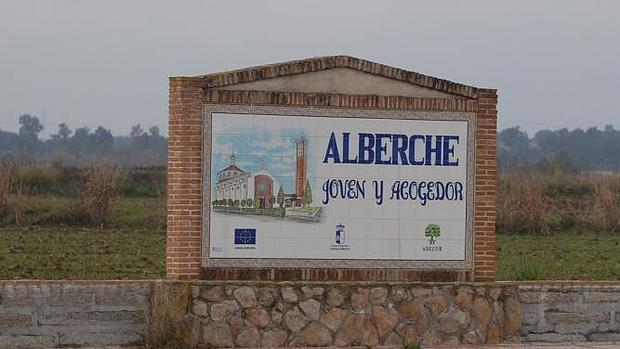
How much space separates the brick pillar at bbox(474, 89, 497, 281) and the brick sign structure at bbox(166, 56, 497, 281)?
Answer: 0.5 inches

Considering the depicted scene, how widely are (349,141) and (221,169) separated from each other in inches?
63.6

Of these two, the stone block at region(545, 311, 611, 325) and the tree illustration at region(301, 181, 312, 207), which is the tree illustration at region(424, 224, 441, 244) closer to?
the tree illustration at region(301, 181, 312, 207)

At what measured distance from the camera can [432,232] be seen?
613 inches

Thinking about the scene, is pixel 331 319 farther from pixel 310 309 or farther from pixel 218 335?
pixel 218 335

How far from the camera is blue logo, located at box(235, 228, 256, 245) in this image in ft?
49.1

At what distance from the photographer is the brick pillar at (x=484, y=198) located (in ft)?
51.4

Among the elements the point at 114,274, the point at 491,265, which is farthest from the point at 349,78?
the point at 114,274

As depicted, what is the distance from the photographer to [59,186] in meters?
44.7

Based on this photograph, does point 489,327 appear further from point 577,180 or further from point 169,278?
point 577,180

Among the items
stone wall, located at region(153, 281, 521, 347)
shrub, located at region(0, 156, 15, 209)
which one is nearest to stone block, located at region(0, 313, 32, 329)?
stone wall, located at region(153, 281, 521, 347)

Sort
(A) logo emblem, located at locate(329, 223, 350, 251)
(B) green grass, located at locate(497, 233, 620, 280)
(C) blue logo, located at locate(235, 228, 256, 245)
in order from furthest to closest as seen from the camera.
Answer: (B) green grass, located at locate(497, 233, 620, 280) < (A) logo emblem, located at locate(329, 223, 350, 251) < (C) blue logo, located at locate(235, 228, 256, 245)

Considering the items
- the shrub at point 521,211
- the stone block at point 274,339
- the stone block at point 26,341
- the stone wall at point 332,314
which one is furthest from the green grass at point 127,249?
the stone block at point 26,341

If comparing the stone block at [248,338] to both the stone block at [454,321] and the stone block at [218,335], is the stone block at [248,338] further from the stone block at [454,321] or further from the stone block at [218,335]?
the stone block at [454,321]

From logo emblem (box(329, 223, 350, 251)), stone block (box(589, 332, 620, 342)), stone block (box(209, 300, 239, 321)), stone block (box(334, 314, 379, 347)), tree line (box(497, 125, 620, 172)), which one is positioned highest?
tree line (box(497, 125, 620, 172))
